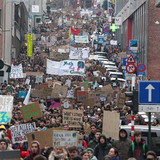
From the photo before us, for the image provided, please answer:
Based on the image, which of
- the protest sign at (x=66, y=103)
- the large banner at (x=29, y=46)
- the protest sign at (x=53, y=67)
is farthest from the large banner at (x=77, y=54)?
the large banner at (x=29, y=46)

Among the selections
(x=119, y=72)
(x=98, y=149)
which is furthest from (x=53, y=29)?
(x=98, y=149)

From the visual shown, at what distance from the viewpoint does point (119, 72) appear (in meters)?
50.4

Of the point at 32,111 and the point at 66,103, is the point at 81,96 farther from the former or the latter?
the point at 32,111

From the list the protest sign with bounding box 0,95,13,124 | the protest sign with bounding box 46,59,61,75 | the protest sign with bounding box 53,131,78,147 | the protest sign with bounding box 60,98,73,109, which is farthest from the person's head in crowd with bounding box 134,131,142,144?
the protest sign with bounding box 46,59,61,75

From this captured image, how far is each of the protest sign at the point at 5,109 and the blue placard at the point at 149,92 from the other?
20.3ft

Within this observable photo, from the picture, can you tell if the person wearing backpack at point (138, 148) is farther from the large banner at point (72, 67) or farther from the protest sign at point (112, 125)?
the large banner at point (72, 67)

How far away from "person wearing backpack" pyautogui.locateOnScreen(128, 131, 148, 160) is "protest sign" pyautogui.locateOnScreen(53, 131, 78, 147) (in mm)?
1251

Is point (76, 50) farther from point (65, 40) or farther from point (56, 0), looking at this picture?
point (56, 0)

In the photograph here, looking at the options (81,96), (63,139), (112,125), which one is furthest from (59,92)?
(63,139)

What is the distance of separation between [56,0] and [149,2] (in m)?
154

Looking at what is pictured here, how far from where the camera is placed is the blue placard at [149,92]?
11022mm

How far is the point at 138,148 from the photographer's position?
1118 centimetres

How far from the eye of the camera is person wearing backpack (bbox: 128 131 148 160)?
11055mm

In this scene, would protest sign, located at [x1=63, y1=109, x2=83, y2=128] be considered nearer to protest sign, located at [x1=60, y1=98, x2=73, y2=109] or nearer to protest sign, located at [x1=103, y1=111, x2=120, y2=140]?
protest sign, located at [x1=103, y1=111, x2=120, y2=140]
